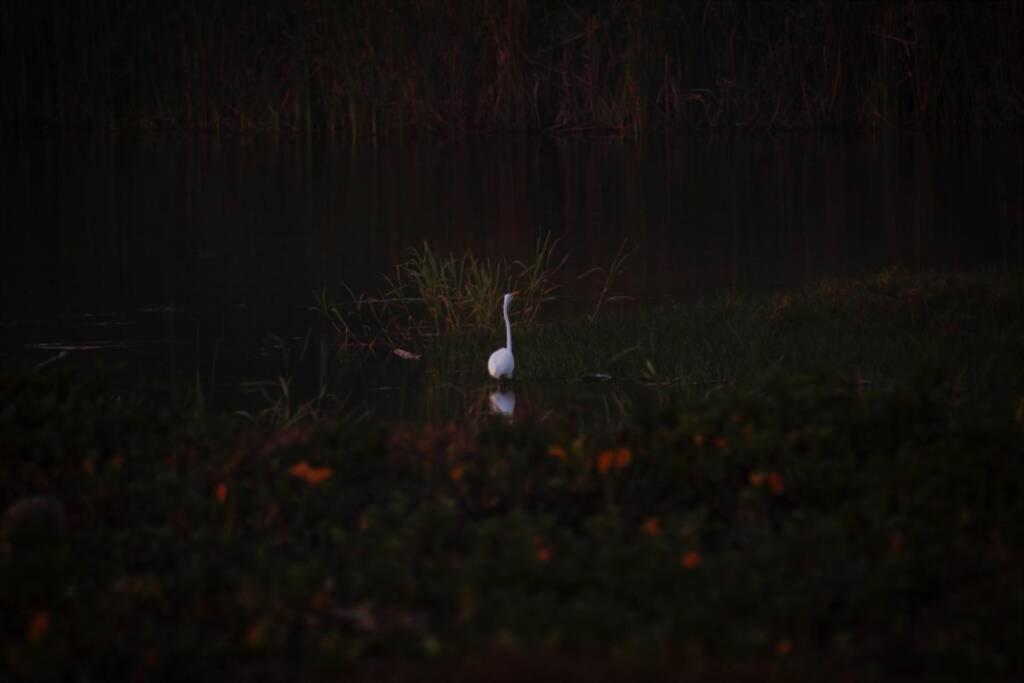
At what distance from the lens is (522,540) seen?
473cm

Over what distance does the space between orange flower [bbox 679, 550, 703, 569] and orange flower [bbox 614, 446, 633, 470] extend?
81cm

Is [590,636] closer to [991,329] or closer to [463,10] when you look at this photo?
[991,329]

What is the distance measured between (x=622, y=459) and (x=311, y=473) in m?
0.98

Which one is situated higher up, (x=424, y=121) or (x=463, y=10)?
(x=463, y=10)

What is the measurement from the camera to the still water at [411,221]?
12156mm

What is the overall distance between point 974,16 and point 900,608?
21.0 meters

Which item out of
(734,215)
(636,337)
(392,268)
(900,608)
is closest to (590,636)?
(900,608)

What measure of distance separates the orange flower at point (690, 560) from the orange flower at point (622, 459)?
814mm

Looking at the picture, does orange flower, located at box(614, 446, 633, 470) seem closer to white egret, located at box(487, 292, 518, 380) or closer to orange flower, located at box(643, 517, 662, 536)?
orange flower, located at box(643, 517, 662, 536)

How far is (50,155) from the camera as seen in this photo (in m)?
24.8

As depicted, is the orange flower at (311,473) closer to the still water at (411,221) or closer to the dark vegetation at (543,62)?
the still water at (411,221)

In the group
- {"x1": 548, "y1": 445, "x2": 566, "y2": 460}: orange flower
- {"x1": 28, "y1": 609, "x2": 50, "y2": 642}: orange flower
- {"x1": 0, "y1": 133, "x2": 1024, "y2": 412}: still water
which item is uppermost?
{"x1": 548, "y1": 445, "x2": 566, "y2": 460}: orange flower

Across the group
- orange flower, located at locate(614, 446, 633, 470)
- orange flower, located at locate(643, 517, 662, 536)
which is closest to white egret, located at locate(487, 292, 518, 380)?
orange flower, located at locate(614, 446, 633, 470)

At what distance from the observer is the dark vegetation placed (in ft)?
80.6
